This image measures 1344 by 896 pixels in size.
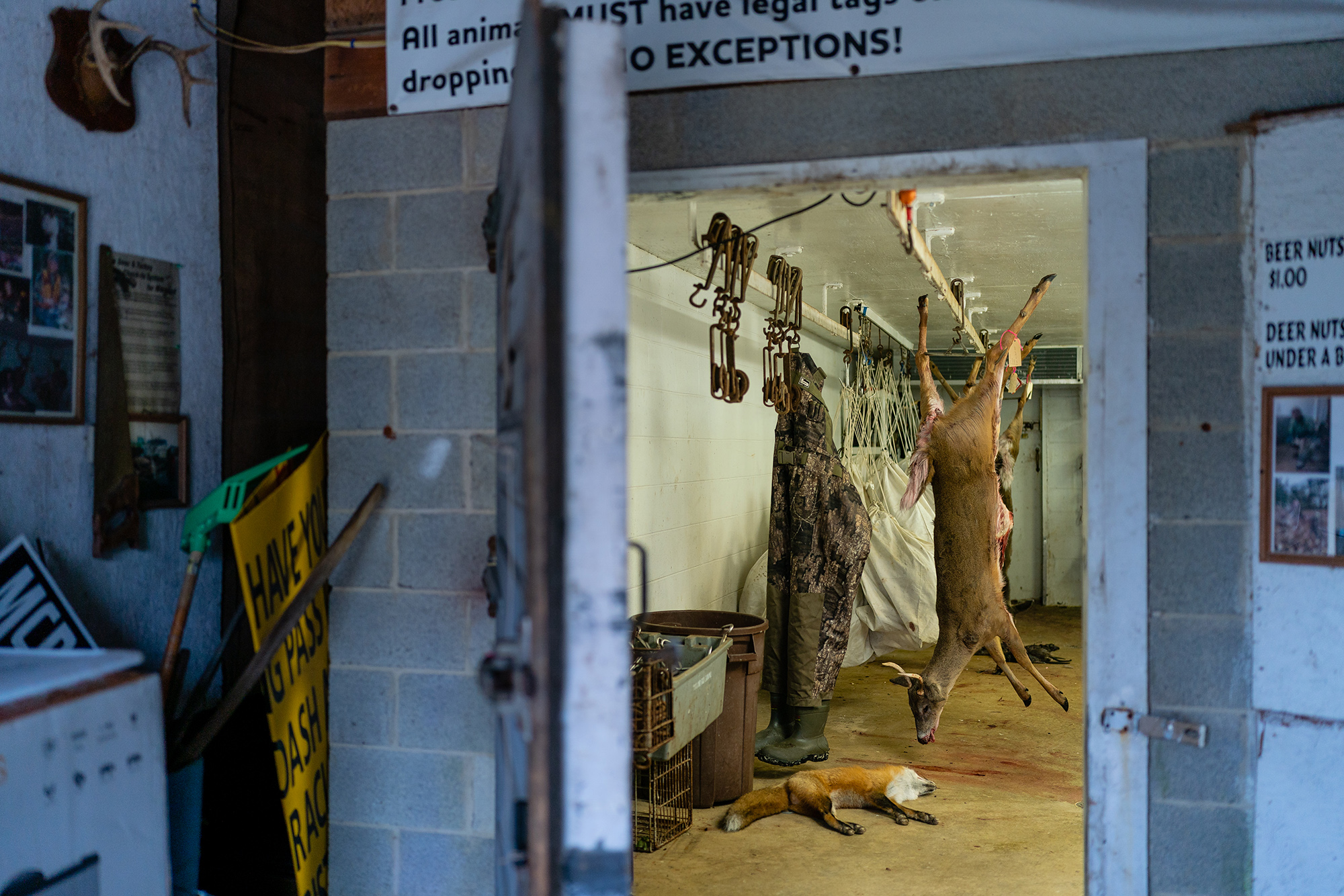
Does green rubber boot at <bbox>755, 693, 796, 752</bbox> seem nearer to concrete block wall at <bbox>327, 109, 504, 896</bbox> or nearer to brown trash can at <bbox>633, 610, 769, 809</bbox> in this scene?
brown trash can at <bbox>633, 610, 769, 809</bbox>

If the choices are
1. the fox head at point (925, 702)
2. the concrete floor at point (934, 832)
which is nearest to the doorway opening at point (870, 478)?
the concrete floor at point (934, 832)

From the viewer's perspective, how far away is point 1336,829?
168 centimetres

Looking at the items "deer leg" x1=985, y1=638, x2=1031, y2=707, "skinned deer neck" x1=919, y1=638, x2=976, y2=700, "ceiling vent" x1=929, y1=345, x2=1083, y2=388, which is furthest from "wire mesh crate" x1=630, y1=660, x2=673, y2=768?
"ceiling vent" x1=929, y1=345, x2=1083, y2=388

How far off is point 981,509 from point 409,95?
3.07 m

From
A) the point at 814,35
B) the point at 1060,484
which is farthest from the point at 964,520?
the point at 1060,484

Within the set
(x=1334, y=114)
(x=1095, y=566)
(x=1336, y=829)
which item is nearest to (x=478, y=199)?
(x=1095, y=566)

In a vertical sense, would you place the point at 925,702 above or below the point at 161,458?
below

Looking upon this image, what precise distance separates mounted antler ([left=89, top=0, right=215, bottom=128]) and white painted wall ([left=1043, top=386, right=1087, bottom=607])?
9116 mm

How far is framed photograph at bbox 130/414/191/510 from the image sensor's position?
2305 mm

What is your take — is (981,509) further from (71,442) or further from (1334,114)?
(71,442)

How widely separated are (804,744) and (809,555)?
0.94 meters

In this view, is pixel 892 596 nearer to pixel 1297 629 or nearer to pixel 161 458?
pixel 1297 629

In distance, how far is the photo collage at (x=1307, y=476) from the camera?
1.67 meters

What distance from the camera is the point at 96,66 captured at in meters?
2.16
